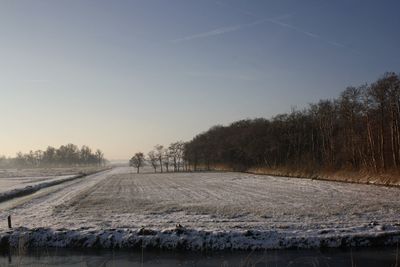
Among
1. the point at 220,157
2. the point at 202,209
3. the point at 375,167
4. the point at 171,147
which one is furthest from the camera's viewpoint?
the point at 171,147

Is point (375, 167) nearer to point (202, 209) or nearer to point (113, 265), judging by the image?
point (202, 209)

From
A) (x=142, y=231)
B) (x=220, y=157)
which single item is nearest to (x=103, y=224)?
(x=142, y=231)

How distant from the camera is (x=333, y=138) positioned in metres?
87.9

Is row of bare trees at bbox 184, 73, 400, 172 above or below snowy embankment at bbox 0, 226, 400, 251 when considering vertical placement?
above

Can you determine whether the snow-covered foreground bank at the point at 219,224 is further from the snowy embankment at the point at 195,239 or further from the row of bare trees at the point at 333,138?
the row of bare trees at the point at 333,138

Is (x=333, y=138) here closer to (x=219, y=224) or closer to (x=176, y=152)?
(x=219, y=224)

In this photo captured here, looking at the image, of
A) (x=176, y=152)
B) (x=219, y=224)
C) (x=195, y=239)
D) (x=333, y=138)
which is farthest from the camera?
(x=176, y=152)

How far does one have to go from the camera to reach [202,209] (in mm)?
34031

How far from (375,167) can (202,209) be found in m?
37.0

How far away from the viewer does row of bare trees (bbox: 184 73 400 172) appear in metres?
65.4

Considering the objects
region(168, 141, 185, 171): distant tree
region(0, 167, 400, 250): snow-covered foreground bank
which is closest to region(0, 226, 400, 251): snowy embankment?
region(0, 167, 400, 250): snow-covered foreground bank

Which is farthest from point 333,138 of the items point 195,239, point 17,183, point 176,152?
point 176,152

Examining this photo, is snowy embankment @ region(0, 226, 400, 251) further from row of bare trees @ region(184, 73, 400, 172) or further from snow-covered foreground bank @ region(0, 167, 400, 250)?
row of bare trees @ region(184, 73, 400, 172)

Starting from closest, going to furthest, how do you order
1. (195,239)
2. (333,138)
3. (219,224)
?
(195,239), (219,224), (333,138)
